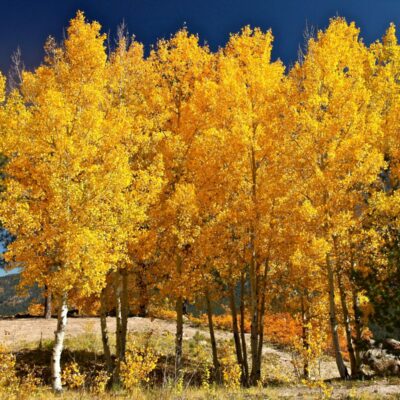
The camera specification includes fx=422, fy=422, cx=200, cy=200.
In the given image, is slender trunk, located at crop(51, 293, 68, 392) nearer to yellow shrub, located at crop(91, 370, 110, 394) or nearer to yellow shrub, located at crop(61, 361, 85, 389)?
yellow shrub, located at crop(61, 361, 85, 389)

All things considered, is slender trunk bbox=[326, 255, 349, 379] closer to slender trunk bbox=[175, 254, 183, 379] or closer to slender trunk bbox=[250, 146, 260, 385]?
slender trunk bbox=[250, 146, 260, 385]

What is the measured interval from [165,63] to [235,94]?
12.6ft

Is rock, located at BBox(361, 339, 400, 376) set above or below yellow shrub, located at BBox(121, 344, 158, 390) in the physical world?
below

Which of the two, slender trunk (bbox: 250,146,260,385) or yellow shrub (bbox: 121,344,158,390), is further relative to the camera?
slender trunk (bbox: 250,146,260,385)

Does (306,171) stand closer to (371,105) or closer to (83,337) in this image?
(371,105)

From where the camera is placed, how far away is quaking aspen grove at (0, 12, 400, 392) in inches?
417

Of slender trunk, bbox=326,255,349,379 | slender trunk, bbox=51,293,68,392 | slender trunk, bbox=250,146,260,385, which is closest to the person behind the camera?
slender trunk, bbox=51,293,68,392

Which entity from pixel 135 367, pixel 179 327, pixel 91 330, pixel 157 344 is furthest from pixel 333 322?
pixel 91 330

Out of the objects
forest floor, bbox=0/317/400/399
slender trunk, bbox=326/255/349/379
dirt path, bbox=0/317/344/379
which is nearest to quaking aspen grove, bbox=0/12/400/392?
slender trunk, bbox=326/255/349/379

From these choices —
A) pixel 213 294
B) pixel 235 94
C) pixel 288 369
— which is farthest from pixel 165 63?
pixel 288 369

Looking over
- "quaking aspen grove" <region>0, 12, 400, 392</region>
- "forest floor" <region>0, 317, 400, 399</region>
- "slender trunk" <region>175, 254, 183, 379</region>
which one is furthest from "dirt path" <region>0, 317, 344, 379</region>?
"quaking aspen grove" <region>0, 12, 400, 392</region>

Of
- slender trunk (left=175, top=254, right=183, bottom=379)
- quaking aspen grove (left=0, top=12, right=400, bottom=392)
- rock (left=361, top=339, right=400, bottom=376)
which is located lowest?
rock (left=361, top=339, right=400, bottom=376)

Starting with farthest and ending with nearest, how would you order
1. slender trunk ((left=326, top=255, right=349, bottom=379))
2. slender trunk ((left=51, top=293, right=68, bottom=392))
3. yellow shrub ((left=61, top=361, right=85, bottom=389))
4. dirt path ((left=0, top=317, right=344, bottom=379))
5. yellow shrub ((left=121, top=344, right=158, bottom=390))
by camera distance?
1. dirt path ((left=0, top=317, right=344, bottom=379))
2. slender trunk ((left=326, top=255, right=349, bottom=379))
3. slender trunk ((left=51, top=293, right=68, bottom=392))
4. yellow shrub ((left=121, top=344, right=158, bottom=390))
5. yellow shrub ((left=61, top=361, right=85, bottom=389))

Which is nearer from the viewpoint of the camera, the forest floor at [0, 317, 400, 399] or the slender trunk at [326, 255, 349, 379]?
the forest floor at [0, 317, 400, 399]
